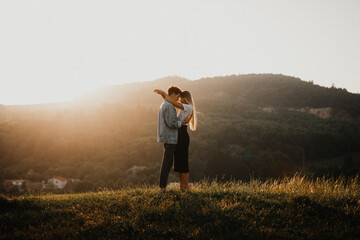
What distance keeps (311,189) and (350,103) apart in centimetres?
13013

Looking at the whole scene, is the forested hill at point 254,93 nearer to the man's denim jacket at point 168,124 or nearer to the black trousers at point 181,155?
the black trousers at point 181,155

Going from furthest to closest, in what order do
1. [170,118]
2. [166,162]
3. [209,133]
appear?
[209,133], [166,162], [170,118]

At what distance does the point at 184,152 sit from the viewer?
557cm

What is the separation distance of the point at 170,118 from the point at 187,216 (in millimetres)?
2107

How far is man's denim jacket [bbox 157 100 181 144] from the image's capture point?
5.21 m

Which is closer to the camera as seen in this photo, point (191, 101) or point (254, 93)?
point (191, 101)

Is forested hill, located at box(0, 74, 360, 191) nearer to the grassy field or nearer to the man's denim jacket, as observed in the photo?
the man's denim jacket

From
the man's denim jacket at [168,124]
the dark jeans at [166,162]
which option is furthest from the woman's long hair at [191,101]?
the dark jeans at [166,162]

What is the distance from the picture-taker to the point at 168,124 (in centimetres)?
521

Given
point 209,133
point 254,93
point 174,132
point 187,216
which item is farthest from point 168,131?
point 254,93

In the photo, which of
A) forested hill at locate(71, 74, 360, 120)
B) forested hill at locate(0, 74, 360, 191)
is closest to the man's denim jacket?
forested hill at locate(0, 74, 360, 191)

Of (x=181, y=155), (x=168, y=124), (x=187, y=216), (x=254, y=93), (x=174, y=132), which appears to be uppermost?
(x=254, y=93)

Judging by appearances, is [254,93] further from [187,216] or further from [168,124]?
[187,216]

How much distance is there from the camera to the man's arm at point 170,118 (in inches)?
204
